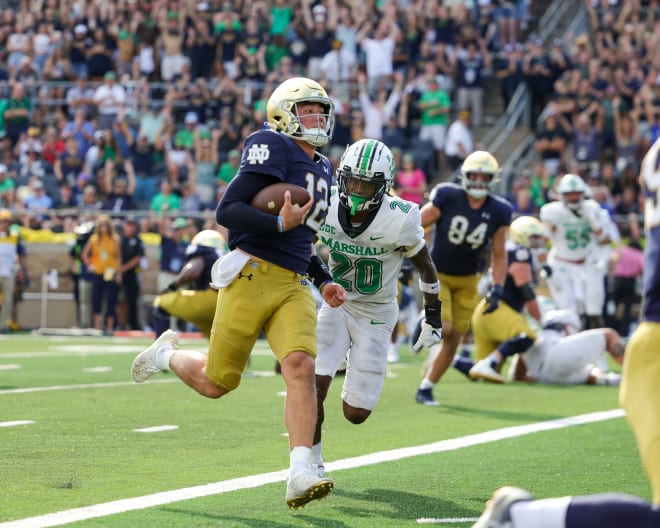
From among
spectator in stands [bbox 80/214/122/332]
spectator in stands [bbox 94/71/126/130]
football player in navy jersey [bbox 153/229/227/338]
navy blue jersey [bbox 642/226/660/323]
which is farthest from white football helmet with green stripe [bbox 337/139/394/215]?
spectator in stands [bbox 94/71/126/130]

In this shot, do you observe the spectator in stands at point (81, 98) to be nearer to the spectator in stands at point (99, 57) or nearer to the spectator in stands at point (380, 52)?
the spectator in stands at point (99, 57)

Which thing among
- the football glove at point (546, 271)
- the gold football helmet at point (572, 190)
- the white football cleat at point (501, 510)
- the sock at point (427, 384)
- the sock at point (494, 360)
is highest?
the white football cleat at point (501, 510)

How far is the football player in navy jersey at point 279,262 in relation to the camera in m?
5.44

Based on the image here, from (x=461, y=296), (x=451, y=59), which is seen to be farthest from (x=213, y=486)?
(x=451, y=59)

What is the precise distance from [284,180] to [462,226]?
4.61 m

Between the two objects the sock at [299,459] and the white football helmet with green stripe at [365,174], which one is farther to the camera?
the white football helmet with green stripe at [365,174]

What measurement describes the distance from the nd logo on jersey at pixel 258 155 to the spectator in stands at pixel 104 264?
1387 cm

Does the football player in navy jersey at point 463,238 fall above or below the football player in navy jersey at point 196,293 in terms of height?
above

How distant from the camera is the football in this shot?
5.54 m

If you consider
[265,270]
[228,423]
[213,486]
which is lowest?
[228,423]

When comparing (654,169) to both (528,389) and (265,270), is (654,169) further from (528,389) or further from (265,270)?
(528,389)

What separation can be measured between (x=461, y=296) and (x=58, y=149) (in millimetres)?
13669

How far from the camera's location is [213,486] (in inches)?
234

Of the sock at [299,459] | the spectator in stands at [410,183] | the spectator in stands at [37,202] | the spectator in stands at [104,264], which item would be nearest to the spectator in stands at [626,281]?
the spectator in stands at [410,183]
